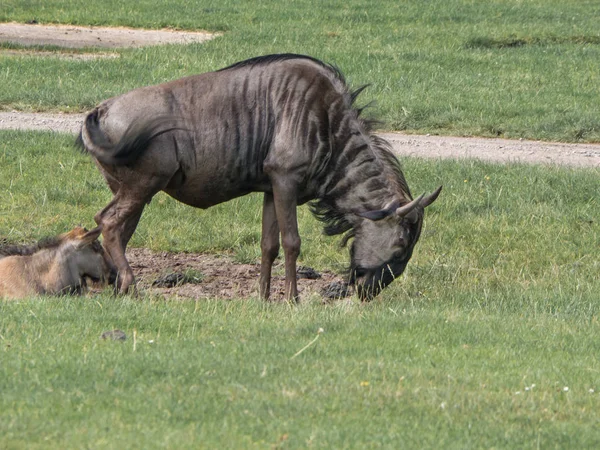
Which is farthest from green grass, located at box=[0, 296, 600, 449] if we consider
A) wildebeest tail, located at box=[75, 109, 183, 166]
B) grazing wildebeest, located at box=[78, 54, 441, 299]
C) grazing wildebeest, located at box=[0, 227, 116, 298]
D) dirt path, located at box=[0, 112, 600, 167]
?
dirt path, located at box=[0, 112, 600, 167]

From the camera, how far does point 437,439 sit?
183 inches

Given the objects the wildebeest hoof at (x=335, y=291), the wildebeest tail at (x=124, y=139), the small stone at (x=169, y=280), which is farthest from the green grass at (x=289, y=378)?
the small stone at (x=169, y=280)

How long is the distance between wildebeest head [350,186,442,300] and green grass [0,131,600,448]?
0.19 meters

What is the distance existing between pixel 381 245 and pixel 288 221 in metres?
0.71

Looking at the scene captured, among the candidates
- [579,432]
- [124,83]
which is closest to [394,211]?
[579,432]

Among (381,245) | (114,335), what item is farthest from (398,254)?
(114,335)

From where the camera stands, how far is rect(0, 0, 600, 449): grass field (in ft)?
15.8

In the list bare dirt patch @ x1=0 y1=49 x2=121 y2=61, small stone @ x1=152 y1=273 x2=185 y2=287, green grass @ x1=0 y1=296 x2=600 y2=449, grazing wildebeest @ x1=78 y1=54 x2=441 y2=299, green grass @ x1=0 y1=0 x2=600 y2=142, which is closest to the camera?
green grass @ x1=0 y1=296 x2=600 y2=449

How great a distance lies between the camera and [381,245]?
26.5 feet

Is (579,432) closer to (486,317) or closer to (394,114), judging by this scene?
(486,317)

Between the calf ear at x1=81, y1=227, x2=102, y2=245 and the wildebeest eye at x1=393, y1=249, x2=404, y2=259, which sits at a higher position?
the calf ear at x1=81, y1=227, x2=102, y2=245

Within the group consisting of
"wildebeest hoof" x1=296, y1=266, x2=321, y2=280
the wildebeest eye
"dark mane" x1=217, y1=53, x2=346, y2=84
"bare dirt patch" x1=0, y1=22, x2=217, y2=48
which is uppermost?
"dark mane" x1=217, y1=53, x2=346, y2=84

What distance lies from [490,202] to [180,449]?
6.95 meters

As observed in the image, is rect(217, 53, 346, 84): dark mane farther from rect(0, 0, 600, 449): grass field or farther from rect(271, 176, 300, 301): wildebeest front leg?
rect(0, 0, 600, 449): grass field
